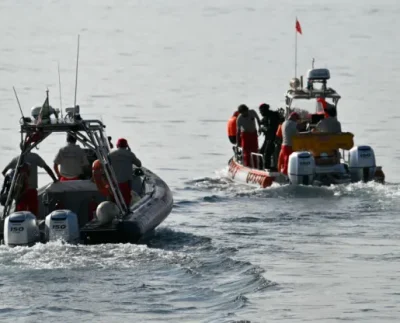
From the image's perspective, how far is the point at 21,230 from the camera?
54.1ft

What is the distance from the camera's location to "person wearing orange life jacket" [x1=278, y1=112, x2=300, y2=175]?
73.6ft

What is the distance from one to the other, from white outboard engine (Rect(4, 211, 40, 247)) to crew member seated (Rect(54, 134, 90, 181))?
1.65 metres

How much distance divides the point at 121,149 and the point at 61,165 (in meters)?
0.77

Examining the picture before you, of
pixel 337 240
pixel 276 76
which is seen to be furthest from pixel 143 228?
pixel 276 76

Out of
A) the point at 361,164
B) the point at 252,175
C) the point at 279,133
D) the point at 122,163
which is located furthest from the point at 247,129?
the point at 122,163

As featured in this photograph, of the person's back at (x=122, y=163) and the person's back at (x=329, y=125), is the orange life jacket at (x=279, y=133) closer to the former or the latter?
the person's back at (x=329, y=125)

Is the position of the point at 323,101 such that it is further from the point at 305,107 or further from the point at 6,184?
the point at 6,184

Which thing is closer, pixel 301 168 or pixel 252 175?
pixel 301 168

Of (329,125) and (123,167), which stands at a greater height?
(329,125)

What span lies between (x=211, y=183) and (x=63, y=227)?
8368mm

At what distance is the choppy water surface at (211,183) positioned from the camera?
1493 centimetres

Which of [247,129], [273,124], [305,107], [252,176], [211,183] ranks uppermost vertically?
[305,107]

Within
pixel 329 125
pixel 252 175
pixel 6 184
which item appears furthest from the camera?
pixel 252 175

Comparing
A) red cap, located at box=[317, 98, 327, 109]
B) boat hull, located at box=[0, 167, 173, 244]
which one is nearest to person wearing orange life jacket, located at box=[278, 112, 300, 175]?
red cap, located at box=[317, 98, 327, 109]
